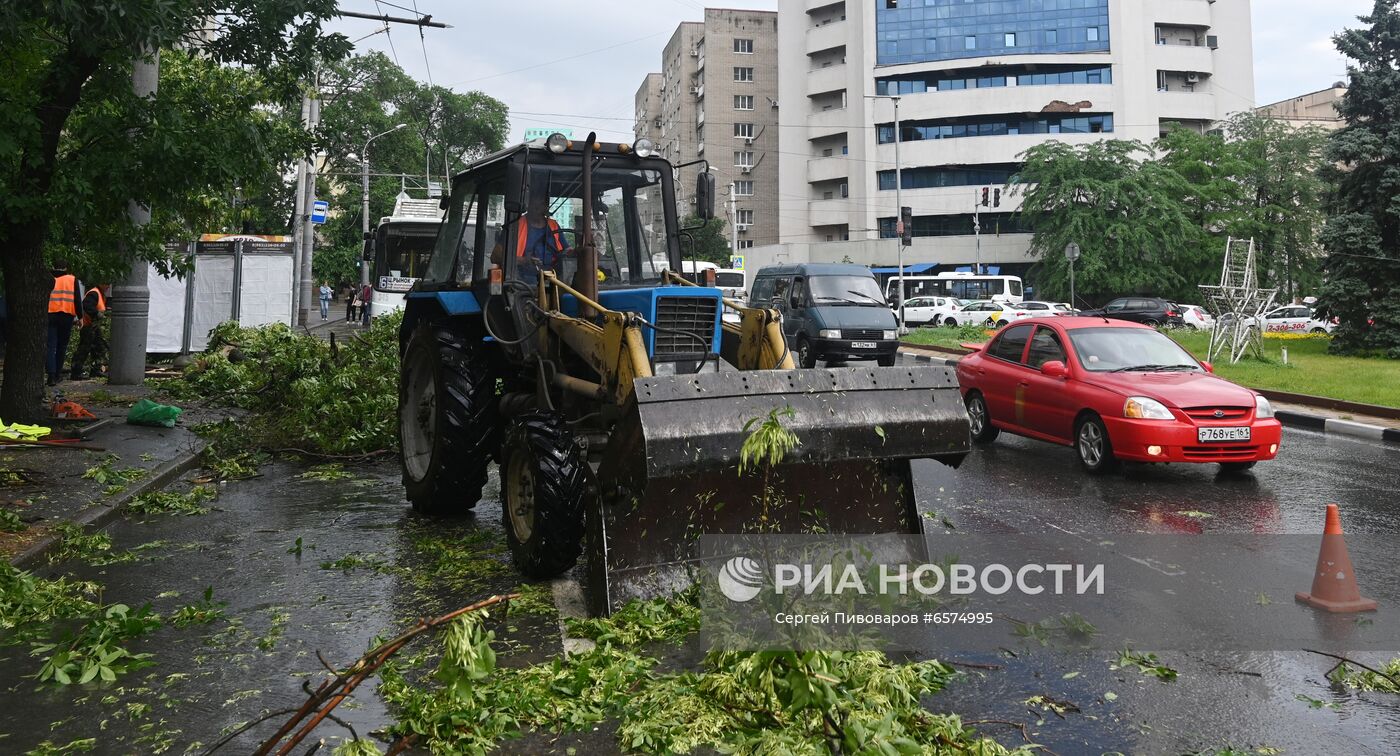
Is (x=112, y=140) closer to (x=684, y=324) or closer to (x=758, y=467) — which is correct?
(x=684, y=324)

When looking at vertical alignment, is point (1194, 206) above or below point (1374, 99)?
above

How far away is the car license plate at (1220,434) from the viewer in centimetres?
1000

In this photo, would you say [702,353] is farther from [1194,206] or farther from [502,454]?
[1194,206]

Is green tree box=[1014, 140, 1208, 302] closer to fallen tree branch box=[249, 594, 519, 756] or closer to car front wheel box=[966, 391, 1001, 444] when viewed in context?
car front wheel box=[966, 391, 1001, 444]

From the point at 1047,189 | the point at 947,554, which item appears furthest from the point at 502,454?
the point at 1047,189

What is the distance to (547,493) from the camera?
5977 millimetres

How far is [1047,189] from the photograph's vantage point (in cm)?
5722

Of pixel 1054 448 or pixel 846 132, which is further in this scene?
pixel 846 132

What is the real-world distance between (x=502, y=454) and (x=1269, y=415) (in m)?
7.73

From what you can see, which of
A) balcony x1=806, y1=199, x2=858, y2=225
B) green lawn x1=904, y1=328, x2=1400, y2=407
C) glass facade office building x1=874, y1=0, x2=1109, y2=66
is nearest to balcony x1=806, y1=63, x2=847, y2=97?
glass facade office building x1=874, y1=0, x2=1109, y2=66

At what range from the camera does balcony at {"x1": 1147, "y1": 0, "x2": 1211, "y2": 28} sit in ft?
233

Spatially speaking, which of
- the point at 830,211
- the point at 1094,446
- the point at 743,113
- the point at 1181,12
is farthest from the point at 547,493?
the point at 743,113

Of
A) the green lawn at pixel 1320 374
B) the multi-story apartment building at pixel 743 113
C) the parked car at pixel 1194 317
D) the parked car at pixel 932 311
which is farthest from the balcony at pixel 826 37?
the green lawn at pixel 1320 374

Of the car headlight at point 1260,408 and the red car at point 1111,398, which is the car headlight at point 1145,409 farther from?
the car headlight at point 1260,408
